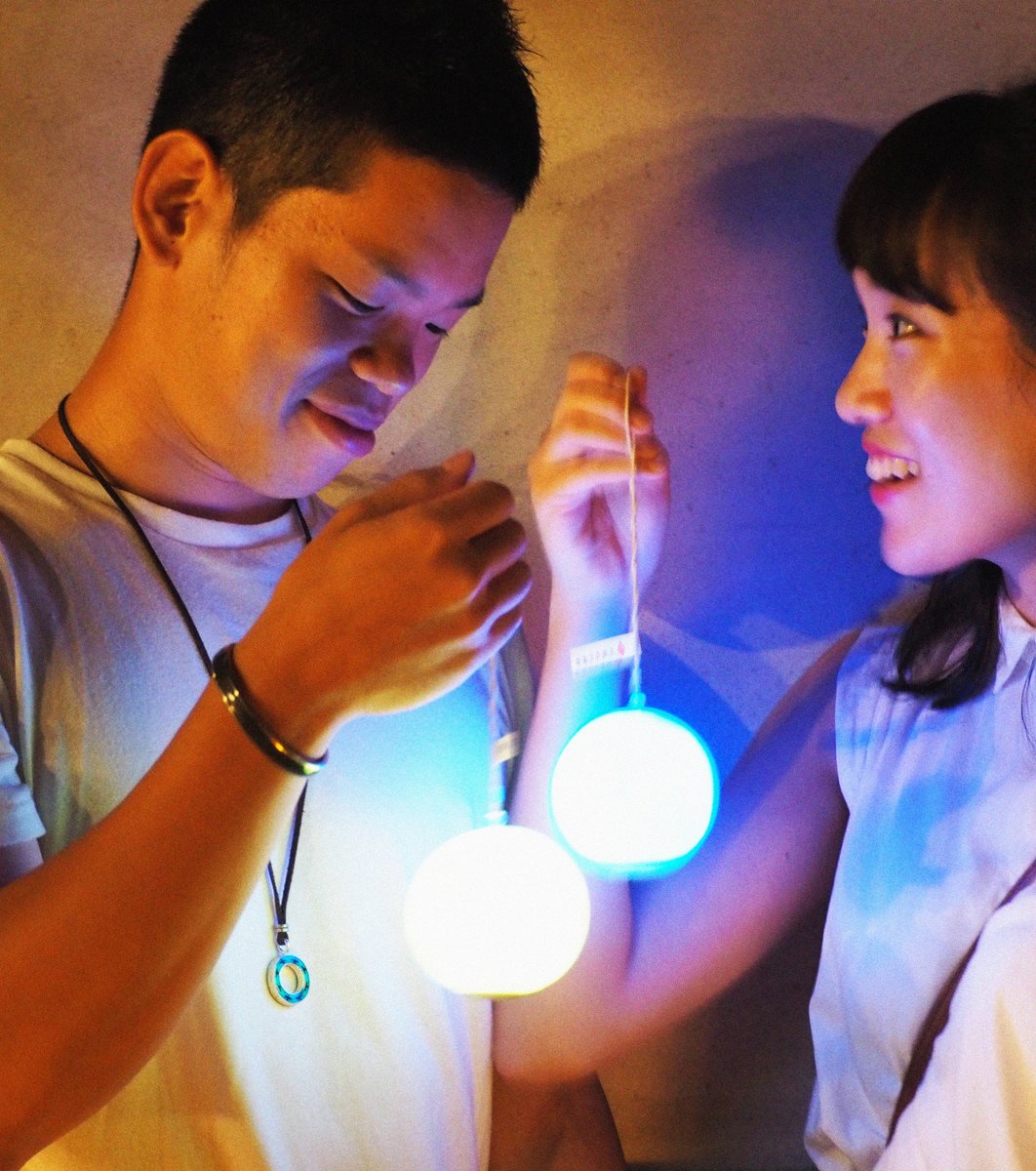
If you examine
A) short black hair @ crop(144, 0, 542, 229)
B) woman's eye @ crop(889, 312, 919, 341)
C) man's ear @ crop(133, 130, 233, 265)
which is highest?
short black hair @ crop(144, 0, 542, 229)

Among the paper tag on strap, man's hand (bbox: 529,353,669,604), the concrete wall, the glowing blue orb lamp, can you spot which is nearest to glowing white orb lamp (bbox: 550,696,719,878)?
the glowing blue orb lamp

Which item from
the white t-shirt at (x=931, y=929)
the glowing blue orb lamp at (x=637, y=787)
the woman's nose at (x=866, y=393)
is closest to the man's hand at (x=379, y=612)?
the glowing blue orb lamp at (x=637, y=787)

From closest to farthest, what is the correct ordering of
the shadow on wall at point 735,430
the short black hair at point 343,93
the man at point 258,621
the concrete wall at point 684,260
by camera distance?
the man at point 258,621 → the short black hair at point 343,93 → the concrete wall at point 684,260 → the shadow on wall at point 735,430

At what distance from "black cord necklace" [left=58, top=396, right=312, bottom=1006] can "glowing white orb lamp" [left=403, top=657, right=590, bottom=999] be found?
0.28 m

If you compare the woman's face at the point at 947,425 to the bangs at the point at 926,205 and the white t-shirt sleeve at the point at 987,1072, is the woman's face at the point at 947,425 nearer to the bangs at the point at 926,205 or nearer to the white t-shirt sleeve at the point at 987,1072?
the bangs at the point at 926,205

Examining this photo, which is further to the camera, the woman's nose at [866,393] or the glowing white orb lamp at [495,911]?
the woman's nose at [866,393]

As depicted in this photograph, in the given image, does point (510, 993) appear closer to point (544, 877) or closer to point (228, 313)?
point (544, 877)

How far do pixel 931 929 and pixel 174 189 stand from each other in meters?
1.37

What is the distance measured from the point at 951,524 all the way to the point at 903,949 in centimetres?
59

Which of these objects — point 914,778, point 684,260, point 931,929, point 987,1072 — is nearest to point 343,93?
point 684,260

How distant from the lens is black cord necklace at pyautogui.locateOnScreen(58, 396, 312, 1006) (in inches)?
53.9

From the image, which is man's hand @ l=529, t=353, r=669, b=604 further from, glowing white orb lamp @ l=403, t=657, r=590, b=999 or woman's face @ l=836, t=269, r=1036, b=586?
glowing white orb lamp @ l=403, t=657, r=590, b=999

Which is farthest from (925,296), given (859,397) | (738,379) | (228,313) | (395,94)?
(228,313)

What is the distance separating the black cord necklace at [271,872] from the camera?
1.37 meters
